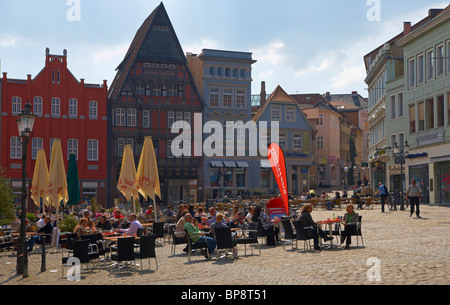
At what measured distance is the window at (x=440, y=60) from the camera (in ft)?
116

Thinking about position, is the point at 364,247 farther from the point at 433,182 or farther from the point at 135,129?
the point at 135,129

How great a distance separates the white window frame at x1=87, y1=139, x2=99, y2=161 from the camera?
169 ft

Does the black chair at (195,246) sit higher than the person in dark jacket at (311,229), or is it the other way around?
the person in dark jacket at (311,229)

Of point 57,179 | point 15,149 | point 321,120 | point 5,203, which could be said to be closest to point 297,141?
point 321,120

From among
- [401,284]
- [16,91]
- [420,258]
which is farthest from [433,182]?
[16,91]

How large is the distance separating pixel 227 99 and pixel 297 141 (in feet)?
29.6

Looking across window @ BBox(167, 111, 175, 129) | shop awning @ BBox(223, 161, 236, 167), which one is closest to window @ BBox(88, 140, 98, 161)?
window @ BBox(167, 111, 175, 129)

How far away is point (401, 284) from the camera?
9664mm

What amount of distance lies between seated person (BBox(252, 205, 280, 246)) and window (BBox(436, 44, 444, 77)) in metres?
22.1

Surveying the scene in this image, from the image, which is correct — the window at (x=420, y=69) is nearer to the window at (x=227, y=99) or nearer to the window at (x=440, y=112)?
the window at (x=440, y=112)

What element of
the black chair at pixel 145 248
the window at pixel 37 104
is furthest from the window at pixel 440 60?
the window at pixel 37 104

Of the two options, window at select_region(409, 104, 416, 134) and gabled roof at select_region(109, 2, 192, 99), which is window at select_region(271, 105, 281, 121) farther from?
window at select_region(409, 104, 416, 134)

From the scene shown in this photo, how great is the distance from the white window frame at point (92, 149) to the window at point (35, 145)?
12.7ft

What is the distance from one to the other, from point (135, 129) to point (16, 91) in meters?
10.4
